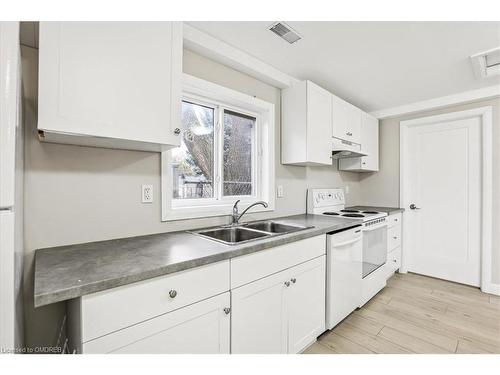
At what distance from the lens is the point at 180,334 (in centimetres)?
104

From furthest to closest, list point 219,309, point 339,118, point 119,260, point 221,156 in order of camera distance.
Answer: point 339,118 → point 221,156 → point 219,309 → point 119,260

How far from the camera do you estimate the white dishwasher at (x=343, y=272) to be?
1898 mm

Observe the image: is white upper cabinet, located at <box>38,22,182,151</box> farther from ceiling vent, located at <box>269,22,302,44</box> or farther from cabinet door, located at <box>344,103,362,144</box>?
cabinet door, located at <box>344,103,362,144</box>

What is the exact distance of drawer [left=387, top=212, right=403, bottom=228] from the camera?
2998 mm

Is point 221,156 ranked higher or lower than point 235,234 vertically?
higher

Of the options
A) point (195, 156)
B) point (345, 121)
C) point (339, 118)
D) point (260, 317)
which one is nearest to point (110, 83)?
point (195, 156)

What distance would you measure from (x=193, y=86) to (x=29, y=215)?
1231 mm

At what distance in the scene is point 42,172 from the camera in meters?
1.21

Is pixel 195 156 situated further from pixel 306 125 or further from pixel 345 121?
pixel 345 121

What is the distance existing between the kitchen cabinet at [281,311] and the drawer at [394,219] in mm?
1624

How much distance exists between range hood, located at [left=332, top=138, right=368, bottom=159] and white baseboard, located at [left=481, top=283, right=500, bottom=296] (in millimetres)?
1967

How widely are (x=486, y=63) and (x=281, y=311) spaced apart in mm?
2703

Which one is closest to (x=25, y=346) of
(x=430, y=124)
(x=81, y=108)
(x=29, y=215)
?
(x=29, y=215)

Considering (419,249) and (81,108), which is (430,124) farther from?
(81,108)
